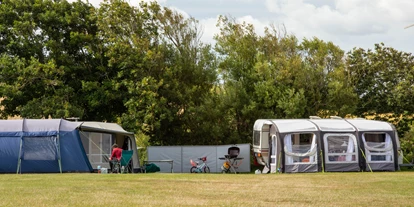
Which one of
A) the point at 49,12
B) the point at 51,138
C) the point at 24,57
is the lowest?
the point at 51,138

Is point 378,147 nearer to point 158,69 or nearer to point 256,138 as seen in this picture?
point 256,138

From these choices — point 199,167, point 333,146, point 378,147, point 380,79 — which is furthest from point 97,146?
point 380,79

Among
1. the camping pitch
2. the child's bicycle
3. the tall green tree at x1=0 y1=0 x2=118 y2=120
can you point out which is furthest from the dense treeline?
the camping pitch

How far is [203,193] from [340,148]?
1276 centimetres

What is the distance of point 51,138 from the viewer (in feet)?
78.6

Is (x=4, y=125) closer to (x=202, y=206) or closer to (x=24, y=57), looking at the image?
(x=24, y=57)

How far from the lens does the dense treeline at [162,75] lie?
104 ft

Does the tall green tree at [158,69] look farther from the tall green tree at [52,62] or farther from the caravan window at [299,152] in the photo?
the caravan window at [299,152]

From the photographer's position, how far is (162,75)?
33312mm

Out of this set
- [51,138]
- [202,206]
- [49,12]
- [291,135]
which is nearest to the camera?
[202,206]

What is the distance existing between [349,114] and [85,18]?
14992 mm

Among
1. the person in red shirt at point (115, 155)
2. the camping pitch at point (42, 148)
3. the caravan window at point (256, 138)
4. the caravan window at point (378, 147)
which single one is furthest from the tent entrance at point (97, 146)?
the caravan window at point (378, 147)

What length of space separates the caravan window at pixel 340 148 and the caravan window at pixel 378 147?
54cm

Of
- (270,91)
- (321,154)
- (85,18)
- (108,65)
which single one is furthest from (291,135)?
(85,18)
